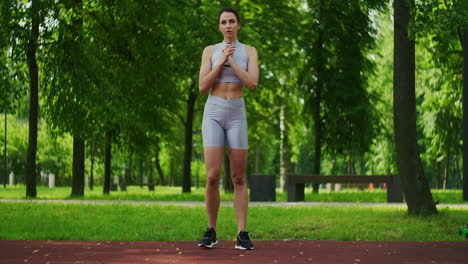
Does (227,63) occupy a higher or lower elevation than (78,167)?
higher

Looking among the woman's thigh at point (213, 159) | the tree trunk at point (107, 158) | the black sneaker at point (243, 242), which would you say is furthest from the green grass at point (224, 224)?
the tree trunk at point (107, 158)

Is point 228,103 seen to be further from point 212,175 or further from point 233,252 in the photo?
point 233,252

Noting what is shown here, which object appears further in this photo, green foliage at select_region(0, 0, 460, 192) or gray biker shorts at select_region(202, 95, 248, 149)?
green foliage at select_region(0, 0, 460, 192)

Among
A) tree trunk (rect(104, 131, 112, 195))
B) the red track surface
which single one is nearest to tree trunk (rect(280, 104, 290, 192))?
tree trunk (rect(104, 131, 112, 195))

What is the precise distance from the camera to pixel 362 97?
90.7 feet

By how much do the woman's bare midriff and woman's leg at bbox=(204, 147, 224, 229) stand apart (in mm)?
483

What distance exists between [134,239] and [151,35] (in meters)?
12.6

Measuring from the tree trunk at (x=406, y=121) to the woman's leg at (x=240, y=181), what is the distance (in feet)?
17.1

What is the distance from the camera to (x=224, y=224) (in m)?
10.2

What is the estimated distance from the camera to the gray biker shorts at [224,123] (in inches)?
271

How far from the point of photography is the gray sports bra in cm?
694

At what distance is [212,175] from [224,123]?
0.49m

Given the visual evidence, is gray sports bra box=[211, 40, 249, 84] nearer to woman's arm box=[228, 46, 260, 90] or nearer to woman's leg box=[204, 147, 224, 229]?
woman's arm box=[228, 46, 260, 90]

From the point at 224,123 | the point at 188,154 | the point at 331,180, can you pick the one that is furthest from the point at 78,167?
the point at 224,123
